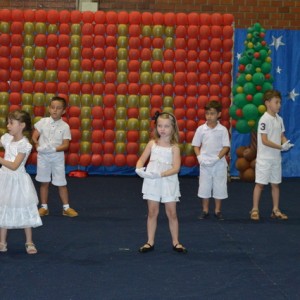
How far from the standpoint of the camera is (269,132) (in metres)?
7.82

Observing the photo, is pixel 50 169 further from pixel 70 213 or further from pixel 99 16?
pixel 99 16

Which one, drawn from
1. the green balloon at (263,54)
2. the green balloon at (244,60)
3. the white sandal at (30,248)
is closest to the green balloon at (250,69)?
the green balloon at (244,60)

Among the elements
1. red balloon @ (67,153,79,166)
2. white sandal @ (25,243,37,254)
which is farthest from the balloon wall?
white sandal @ (25,243,37,254)

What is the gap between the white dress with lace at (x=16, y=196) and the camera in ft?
19.1

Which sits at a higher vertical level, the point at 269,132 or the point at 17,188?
the point at 269,132

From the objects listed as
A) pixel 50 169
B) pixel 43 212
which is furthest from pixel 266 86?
pixel 43 212

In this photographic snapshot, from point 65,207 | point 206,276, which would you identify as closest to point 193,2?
point 65,207

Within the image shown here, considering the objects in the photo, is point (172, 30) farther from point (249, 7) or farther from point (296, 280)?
point (296, 280)

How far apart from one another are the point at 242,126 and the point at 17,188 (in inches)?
231

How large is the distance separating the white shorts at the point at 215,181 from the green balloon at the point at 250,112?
10.5ft

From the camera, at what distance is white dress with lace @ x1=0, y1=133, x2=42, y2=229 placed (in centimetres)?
582

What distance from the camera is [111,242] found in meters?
6.43

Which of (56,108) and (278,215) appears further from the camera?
(278,215)

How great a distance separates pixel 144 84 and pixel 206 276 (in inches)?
270
